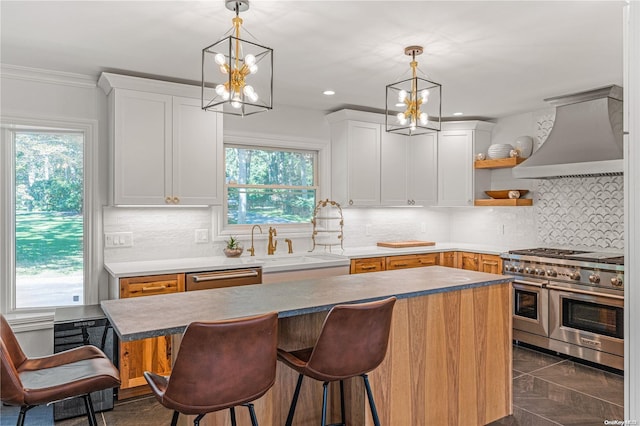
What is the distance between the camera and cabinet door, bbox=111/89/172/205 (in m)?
3.65

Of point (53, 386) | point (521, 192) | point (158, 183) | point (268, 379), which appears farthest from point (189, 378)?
point (521, 192)

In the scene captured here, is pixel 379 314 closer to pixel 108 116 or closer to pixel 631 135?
pixel 631 135

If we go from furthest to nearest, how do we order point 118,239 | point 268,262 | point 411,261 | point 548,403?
1. point 411,261
2. point 268,262
3. point 118,239
4. point 548,403

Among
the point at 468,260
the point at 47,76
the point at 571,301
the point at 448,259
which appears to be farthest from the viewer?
the point at 448,259

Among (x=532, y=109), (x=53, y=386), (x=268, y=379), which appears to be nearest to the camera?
(x=268, y=379)

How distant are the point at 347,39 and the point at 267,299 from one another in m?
1.82

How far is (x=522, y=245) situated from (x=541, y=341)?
140cm

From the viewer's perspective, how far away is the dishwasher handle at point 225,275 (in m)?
3.67

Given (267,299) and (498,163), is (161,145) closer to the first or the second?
(267,299)

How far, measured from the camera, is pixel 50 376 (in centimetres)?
205

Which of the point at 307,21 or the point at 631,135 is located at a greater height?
the point at 307,21

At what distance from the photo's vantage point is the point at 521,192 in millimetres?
5309

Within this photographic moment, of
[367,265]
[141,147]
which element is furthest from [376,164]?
[141,147]

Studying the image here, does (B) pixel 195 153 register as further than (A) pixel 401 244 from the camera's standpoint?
No
